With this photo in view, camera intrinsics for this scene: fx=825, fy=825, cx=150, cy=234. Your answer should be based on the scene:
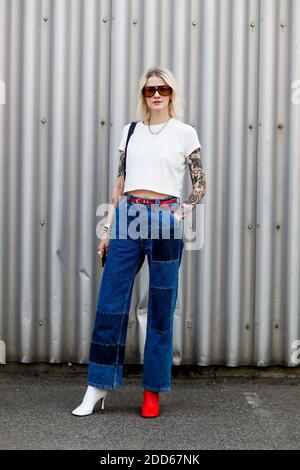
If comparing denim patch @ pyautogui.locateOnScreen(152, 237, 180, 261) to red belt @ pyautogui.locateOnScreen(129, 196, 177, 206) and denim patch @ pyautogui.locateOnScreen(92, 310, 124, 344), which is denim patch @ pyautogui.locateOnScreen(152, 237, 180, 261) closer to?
red belt @ pyautogui.locateOnScreen(129, 196, 177, 206)

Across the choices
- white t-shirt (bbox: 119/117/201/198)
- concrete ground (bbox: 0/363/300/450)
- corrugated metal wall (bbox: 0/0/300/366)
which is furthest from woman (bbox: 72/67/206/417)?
corrugated metal wall (bbox: 0/0/300/366)

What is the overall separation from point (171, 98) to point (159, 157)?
1.18ft

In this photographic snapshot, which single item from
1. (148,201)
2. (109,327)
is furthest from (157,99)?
(109,327)

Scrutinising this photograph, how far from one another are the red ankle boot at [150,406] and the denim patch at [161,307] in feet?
1.27

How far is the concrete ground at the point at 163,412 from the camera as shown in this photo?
4.25m

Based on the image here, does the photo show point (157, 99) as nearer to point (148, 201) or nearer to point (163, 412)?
point (148, 201)

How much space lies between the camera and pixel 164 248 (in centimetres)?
459

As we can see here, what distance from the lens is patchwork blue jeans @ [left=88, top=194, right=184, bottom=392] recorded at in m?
4.61

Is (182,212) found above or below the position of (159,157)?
below

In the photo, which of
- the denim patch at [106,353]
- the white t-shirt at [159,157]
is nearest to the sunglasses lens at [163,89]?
the white t-shirt at [159,157]

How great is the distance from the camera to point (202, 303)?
5.57 meters

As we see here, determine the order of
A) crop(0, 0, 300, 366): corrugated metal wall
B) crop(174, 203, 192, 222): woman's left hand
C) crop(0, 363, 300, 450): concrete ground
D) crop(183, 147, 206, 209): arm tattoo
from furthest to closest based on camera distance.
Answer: crop(0, 0, 300, 366): corrugated metal wall < crop(183, 147, 206, 209): arm tattoo < crop(174, 203, 192, 222): woman's left hand < crop(0, 363, 300, 450): concrete ground

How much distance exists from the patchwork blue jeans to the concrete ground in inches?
10.5
